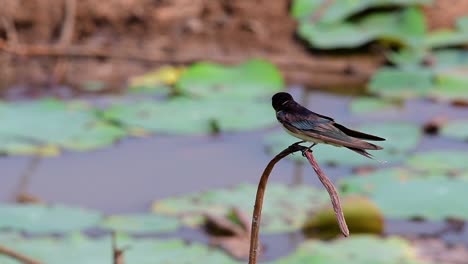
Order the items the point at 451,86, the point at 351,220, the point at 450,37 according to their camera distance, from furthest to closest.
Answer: the point at 450,37 → the point at 451,86 → the point at 351,220

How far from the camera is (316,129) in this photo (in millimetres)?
1292

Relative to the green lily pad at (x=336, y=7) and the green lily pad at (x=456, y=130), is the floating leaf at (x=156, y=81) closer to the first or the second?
the green lily pad at (x=336, y=7)

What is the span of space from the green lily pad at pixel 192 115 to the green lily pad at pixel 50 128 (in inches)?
5.0

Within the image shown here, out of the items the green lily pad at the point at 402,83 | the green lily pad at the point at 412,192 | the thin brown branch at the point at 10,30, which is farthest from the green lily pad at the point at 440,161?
the thin brown branch at the point at 10,30

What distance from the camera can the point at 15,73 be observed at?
550 cm

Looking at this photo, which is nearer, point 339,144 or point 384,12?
point 339,144

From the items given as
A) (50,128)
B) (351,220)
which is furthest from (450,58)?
(351,220)

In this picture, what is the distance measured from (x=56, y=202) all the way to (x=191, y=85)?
4.64 ft

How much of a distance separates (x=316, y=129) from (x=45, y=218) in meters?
2.37

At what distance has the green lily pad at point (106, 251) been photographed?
309cm

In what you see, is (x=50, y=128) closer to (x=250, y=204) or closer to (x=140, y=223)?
(x=140, y=223)

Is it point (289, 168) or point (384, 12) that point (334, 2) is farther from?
point (289, 168)

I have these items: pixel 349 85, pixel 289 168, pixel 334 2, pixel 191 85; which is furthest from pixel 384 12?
pixel 289 168

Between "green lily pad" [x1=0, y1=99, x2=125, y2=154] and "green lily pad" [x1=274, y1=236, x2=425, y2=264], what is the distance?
145cm
